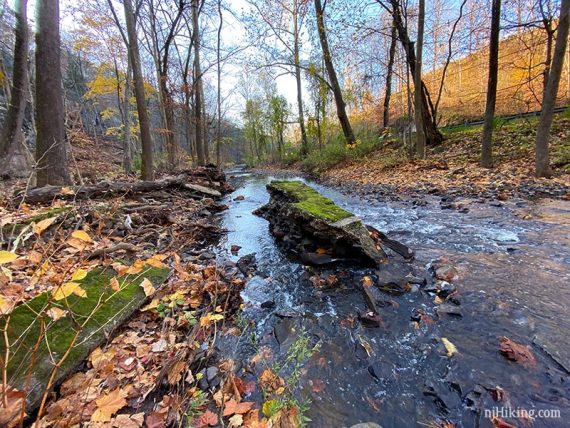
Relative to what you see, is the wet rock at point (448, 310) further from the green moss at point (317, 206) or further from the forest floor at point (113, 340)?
the forest floor at point (113, 340)

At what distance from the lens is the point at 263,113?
29.6 m

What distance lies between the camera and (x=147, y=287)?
286 cm

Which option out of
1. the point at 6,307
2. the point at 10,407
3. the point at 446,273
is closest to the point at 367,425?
the point at 10,407

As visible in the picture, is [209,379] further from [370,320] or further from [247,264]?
[247,264]

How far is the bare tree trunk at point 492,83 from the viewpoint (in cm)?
726

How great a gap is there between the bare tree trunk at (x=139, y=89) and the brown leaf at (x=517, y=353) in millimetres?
9358

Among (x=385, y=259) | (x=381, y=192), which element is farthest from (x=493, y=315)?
(x=381, y=192)

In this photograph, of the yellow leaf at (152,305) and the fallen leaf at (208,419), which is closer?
the fallen leaf at (208,419)

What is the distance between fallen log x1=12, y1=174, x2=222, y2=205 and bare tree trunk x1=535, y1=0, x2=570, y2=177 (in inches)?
375

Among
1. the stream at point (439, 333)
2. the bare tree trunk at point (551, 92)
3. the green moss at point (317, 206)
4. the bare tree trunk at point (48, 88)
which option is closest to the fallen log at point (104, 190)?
the bare tree trunk at point (48, 88)

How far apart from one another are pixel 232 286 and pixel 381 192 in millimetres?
6491

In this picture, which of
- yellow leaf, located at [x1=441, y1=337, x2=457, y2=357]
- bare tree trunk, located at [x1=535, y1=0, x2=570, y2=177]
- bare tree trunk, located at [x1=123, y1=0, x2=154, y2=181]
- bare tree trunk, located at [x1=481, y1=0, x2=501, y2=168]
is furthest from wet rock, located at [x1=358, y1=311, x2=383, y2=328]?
bare tree trunk, located at [x1=123, y1=0, x2=154, y2=181]

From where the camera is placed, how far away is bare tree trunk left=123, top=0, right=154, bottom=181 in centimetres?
804

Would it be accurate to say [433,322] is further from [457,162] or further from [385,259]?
[457,162]
